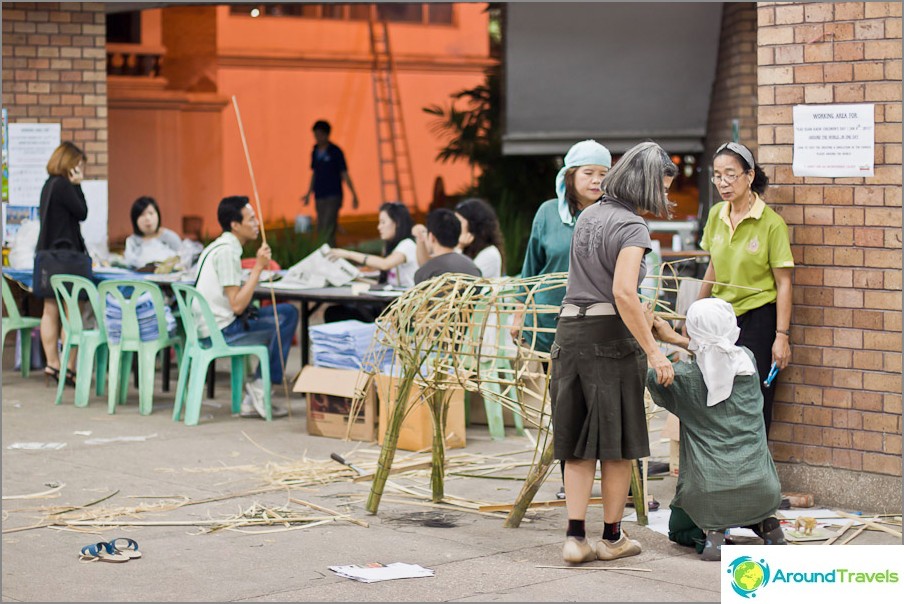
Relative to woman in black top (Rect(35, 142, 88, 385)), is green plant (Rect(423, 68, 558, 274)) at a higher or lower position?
higher

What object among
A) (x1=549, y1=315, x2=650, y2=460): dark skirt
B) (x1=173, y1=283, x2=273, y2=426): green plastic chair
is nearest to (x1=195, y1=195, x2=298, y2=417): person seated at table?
(x1=173, y1=283, x2=273, y2=426): green plastic chair

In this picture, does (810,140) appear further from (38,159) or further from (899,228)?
(38,159)

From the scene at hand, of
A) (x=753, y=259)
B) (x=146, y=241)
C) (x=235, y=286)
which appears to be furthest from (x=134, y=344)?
(x=753, y=259)

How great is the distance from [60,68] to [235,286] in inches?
170

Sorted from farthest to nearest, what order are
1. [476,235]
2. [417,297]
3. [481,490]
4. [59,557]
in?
[476,235] < [481,490] < [417,297] < [59,557]

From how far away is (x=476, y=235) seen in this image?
8.66m

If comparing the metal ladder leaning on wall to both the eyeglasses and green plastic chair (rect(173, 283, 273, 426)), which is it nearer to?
green plastic chair (rect(173, 283, 273, 426))

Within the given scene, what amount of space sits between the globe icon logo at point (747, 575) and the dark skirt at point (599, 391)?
4.50 feet

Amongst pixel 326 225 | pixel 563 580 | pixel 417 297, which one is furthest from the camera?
pixel 326 225

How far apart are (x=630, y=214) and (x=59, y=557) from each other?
2646mm

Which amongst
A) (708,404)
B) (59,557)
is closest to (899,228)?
(708,404)

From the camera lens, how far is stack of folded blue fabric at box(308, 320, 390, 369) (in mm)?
8086

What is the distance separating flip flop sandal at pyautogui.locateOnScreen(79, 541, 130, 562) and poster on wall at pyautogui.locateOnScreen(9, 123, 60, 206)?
699 cm

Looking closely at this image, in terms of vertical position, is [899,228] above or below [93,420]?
above
